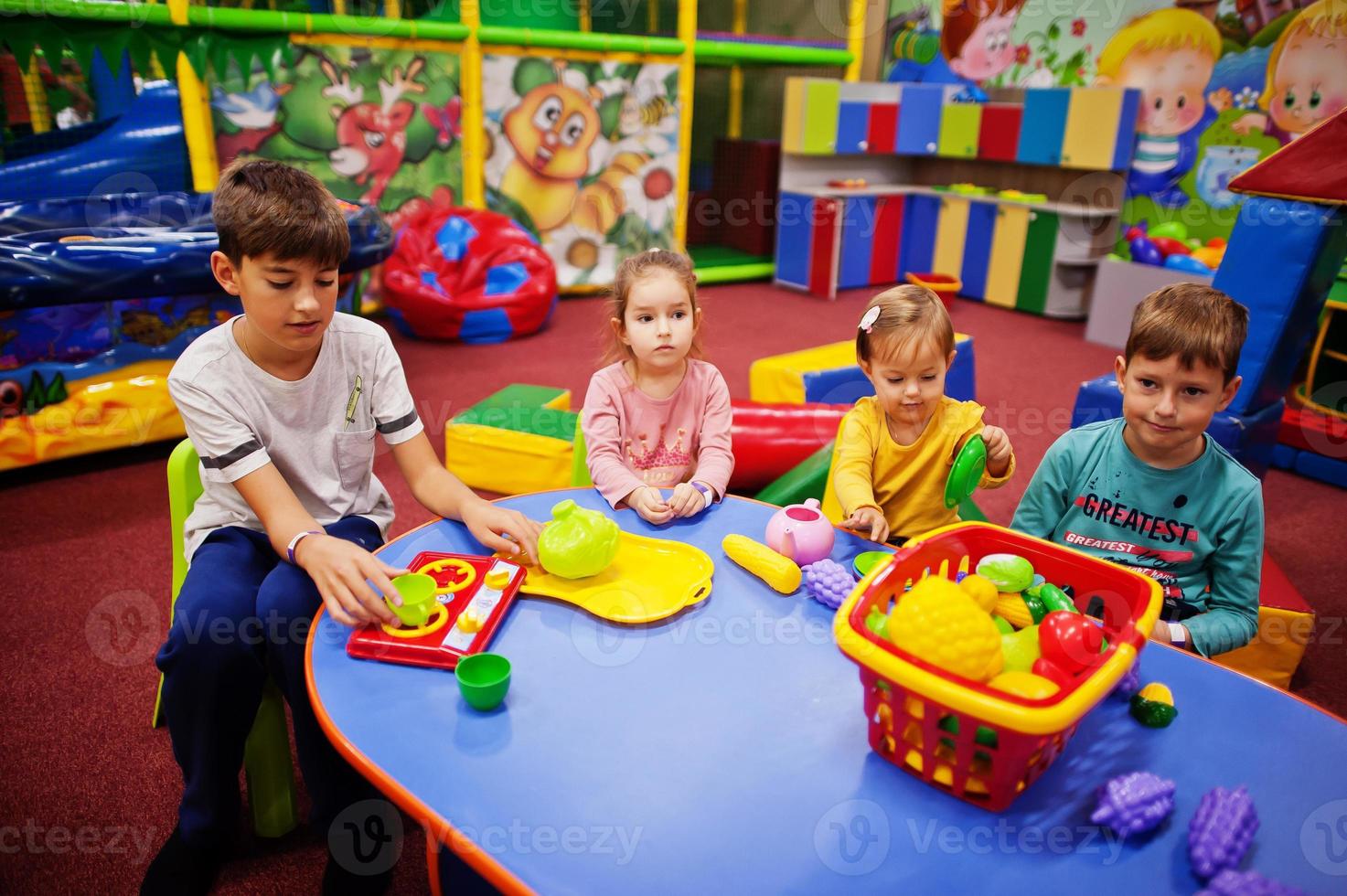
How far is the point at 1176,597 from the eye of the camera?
4.58ft

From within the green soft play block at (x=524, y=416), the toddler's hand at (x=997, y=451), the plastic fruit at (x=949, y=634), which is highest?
the plastic fruit at (x=949, y=634)

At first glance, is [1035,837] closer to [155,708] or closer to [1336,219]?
[155,708]

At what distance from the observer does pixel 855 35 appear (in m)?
5.59

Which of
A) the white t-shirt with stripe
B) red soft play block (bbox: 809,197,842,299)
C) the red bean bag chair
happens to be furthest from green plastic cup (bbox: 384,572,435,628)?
red soft play block (bbox: 809,197,842,299)

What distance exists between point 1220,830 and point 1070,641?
0.20 m

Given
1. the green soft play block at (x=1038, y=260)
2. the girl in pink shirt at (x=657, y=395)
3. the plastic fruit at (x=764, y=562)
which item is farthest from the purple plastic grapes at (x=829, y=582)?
the green soft play block at (x=1038, y=260)

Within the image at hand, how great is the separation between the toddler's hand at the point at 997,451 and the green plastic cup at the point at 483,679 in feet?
2.70

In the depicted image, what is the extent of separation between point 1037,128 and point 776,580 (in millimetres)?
4572

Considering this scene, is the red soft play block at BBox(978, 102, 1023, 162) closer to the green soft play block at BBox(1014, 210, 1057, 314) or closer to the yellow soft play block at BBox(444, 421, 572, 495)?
the green soft play block at BBox(1014, 210, 1057, 314)

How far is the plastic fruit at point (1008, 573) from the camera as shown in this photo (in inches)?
39.9

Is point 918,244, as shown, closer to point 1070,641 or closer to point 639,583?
point 639,583

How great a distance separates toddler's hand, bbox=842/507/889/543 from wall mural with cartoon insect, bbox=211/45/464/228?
3666 mm

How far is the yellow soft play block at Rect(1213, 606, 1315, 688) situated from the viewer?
1.75 m

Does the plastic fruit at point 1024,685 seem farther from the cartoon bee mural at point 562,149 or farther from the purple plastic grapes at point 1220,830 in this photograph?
the cartoon bee mural at point 562,149
